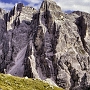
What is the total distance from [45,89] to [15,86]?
11.6m

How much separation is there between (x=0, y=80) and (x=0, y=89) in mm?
12214

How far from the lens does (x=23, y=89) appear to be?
171ft

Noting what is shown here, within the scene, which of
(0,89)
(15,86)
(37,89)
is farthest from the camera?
(37,89)

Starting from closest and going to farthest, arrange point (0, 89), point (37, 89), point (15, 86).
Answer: point (0, 89) < point (15, 86) < point (37, 89)

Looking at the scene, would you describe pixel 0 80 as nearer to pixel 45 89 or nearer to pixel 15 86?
pixel 15 86

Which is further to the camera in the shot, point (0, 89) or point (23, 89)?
point (23, 89)

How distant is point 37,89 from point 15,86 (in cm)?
941

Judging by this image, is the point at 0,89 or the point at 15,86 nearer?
the point at 0,89

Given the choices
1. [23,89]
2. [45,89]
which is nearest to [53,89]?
[45,89]

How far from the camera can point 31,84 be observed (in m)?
62.2

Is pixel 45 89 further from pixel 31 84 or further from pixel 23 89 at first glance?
pixel 23 89

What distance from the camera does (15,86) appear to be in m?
51.7

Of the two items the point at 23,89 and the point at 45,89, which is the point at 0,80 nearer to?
the point at 23,89

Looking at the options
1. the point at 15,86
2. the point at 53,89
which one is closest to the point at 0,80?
the point at 15,86
